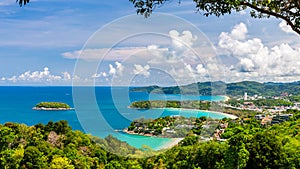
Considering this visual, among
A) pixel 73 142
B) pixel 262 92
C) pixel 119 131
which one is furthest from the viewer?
pixel 262 92

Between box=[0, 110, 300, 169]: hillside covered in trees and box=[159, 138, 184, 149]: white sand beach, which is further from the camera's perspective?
box=[159, 138, 184, 149]: white sand beach

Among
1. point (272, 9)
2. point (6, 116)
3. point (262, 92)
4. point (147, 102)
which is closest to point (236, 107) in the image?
point (262, 92)

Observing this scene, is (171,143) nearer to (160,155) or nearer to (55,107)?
(160,155)

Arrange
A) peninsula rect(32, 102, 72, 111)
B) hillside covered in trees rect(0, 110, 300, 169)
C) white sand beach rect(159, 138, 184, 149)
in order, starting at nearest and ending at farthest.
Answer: hillside covered in trees rect(0, 110, 300, 169) → white sand beach rect(159, 138, 184, 149) → peninsula rect(32, 102, 72, 111)

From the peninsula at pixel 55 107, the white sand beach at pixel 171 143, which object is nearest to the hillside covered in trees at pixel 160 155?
the white sand beach at pixel 171 143

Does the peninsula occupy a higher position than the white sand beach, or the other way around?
the white sand beach

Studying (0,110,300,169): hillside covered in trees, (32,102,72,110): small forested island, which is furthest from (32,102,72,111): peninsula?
(0,110,300,169): hillside covered in trees

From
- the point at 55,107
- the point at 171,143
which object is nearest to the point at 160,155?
the point at 171,143

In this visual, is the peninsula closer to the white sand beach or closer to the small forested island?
the small forested island

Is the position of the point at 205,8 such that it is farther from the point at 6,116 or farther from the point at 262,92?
the point at 262,92

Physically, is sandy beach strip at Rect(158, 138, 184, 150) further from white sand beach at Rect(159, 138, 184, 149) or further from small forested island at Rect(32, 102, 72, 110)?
small forested island at Rect(32, 102, 72, 110)

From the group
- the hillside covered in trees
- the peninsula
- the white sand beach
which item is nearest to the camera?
the hillside covered in trees
